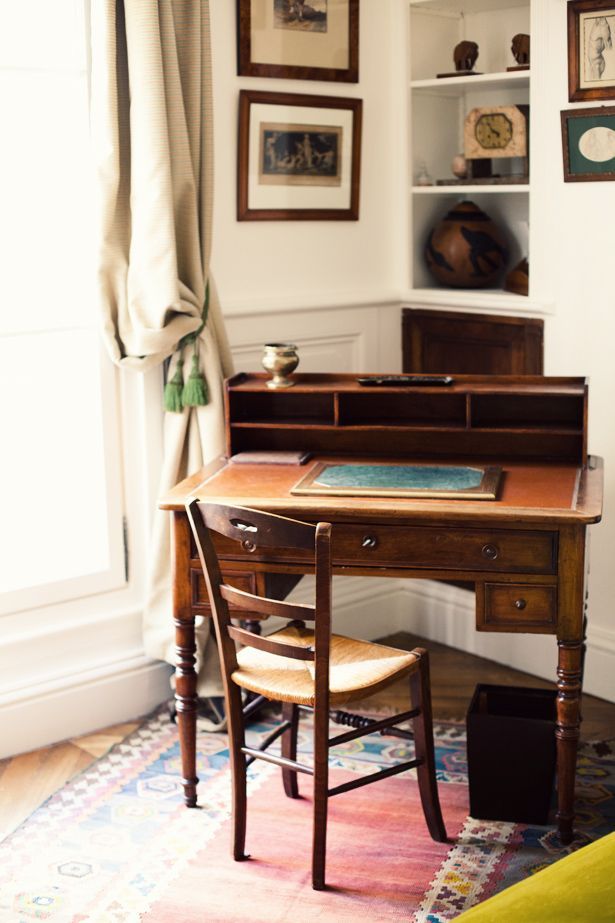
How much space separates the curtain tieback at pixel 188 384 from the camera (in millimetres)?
3414

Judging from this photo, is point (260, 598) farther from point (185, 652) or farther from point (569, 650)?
point (569, 650)

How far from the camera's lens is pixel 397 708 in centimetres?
364

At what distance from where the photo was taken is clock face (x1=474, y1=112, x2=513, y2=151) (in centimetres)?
372

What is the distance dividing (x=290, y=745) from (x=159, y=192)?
1.51 meters

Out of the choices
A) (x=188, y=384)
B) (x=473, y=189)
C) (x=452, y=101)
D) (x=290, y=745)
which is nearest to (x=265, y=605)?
(x=290, y=745)

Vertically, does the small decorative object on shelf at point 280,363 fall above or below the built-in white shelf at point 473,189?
below

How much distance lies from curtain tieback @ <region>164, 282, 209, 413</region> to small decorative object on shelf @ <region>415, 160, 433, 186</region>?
3.24ft

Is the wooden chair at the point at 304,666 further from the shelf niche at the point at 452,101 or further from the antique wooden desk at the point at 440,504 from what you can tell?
the shelf niche at the point at 452,101

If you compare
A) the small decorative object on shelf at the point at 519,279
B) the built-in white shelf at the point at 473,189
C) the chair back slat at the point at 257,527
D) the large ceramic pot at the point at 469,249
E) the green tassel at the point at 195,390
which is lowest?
the chair back slat at the point at 257,527

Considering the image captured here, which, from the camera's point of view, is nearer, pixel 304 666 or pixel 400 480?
pixel 304 666

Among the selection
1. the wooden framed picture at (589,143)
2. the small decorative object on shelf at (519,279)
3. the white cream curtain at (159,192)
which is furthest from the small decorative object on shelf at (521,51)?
the white cream curtain at (159,192)

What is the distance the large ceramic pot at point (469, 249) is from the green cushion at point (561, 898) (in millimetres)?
2559

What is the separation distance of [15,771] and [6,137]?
5.71 feet

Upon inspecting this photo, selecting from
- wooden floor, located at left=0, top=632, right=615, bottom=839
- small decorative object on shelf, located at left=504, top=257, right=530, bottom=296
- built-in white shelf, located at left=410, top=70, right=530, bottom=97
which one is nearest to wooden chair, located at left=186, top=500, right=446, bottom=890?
wooden floor, located at left=0, top=632, right=615, bottom=839
